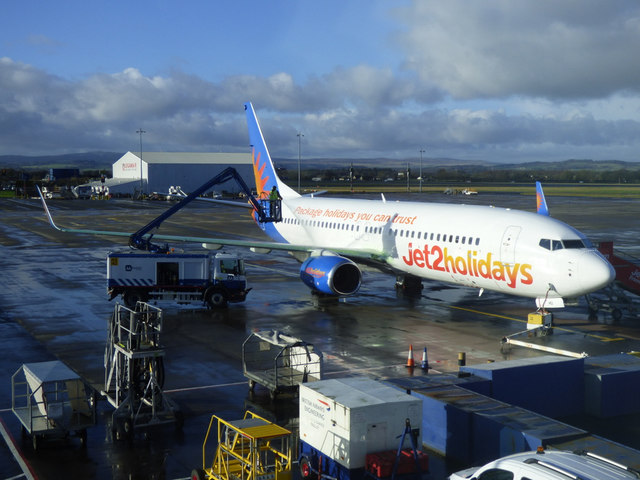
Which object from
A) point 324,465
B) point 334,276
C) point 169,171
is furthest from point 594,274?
point 169,171

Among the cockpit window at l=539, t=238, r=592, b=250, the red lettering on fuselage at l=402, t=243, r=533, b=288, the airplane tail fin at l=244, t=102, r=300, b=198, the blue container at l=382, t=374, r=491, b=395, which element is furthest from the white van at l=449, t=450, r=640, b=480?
the airplane tail fin at l=244, t=102, r=300, b=198

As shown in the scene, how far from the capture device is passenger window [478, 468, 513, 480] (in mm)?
11367

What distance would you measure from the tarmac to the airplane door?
9.35ft

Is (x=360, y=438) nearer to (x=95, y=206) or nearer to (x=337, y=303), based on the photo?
(x=337, y=303)

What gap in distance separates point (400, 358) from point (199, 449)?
9725mm

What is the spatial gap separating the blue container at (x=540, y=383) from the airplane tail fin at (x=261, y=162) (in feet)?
94.8

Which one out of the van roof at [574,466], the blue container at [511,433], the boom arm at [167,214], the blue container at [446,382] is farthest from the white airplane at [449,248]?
the van roof at [574,466]

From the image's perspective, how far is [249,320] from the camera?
31297mm

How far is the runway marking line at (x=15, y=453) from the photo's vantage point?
15594mm

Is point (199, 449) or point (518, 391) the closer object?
point (199, 449)

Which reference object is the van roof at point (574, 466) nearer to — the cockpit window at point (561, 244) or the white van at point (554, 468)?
the white van at point (554, 468)

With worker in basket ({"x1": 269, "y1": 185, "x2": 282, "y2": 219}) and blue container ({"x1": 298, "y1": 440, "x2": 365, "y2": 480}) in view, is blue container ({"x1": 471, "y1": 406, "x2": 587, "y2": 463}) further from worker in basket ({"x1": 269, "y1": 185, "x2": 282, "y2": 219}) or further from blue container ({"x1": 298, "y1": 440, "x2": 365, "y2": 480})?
worker in basket ({"x1": 269, "y1": 185, "x2": 282, "y2": 219})

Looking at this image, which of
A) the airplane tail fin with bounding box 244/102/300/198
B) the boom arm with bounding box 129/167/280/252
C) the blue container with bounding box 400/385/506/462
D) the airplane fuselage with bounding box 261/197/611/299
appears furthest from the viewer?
the airplane tail fin with bounding box 244/102/300/198

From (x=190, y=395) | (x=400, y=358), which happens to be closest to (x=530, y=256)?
(x=400, y=358)
